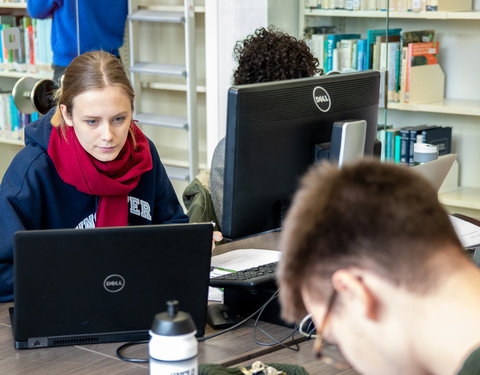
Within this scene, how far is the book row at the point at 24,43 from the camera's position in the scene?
2.87 meters

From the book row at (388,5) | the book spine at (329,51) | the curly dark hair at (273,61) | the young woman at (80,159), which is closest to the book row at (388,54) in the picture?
the book spine at (329,51)

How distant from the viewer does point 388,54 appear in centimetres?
357

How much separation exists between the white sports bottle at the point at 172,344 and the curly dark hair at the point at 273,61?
1056 millimetres

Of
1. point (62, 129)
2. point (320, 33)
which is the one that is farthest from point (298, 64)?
point (320, 33)

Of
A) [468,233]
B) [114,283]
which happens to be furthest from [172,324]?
[468,233]

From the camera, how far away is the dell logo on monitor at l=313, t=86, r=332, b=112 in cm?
154

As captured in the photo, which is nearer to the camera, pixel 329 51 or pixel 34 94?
pixel 34 94

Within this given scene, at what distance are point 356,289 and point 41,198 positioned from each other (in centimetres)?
138

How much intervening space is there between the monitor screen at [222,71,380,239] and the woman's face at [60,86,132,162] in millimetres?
566

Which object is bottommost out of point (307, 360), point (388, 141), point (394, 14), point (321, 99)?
point (307, 360)

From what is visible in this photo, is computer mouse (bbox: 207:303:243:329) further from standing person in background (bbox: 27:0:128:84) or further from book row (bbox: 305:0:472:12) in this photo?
book row (bbox: 305:0:472:12)

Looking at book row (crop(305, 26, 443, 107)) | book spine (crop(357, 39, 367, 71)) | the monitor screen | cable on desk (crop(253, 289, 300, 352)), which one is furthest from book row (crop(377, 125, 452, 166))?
cable on desk (crop(253, 289, 300, 352))

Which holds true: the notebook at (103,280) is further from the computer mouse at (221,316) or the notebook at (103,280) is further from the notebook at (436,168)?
the notebook at (436,168)

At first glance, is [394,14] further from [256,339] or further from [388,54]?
[256,339]
